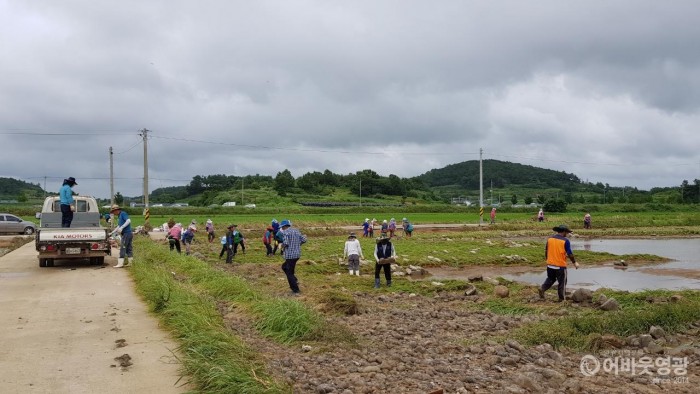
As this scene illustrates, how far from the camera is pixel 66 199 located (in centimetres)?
1788

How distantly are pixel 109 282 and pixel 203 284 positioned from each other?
2789mm

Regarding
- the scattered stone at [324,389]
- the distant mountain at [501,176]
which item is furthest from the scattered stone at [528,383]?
the distant mountain at [501,176]

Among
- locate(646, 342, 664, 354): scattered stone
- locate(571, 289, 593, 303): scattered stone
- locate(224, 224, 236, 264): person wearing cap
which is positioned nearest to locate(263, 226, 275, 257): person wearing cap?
locate(224, 224, 236, 264): person wearing cap

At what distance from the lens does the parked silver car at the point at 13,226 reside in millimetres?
39862

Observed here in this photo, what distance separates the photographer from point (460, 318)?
11156 mm

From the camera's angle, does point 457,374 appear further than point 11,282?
No

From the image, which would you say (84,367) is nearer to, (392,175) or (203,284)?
(203,284)

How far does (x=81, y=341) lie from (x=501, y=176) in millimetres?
167650

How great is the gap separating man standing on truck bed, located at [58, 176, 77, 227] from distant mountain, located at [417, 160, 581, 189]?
150855 mm

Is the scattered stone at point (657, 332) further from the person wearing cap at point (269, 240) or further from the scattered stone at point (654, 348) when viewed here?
the person wearing cap at point (269, 240)

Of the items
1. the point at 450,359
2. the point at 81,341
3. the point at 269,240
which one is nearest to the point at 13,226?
the point at 269,240

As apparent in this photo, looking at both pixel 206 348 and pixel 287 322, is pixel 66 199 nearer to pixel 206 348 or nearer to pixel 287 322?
pixel 287 322

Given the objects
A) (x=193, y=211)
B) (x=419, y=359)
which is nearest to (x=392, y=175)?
(x=193, y=211)

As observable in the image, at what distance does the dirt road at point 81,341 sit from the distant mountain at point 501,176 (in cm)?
15517
